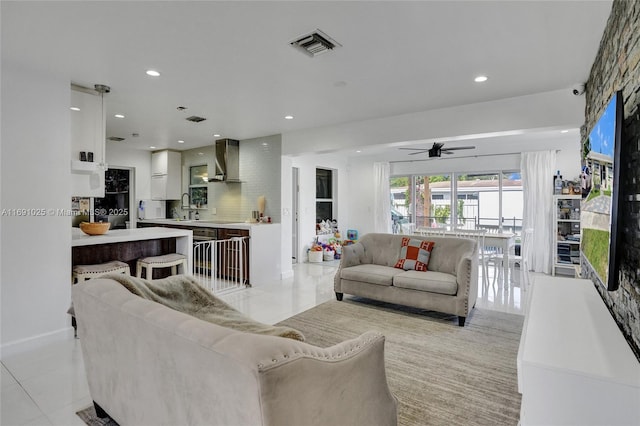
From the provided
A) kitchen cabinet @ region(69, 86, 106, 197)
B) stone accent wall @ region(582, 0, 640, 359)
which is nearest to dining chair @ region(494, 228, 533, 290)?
stone accent wall @ region(582, 0, 640, 359)

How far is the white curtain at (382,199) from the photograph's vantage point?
329 inches

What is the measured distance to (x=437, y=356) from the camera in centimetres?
294

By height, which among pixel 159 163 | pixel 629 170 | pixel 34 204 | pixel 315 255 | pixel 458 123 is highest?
pixel 458 123

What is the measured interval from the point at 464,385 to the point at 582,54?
276 centimetres

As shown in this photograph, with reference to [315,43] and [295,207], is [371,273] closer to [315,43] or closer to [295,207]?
[315,43]

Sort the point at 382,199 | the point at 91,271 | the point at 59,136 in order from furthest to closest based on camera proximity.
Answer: the point at 382,199 → the point at 91,271 → the point at 59,136

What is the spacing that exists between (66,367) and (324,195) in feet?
21.0

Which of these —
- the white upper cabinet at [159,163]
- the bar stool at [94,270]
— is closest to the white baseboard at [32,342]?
the bar stool at [94,270]

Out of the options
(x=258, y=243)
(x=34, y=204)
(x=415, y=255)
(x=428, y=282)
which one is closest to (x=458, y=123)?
(x=415, y=255)

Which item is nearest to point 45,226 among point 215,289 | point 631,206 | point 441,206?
point 215,289

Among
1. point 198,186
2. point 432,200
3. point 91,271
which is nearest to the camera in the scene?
point 91,271

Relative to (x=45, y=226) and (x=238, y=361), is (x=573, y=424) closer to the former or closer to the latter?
(x=238, y=361)

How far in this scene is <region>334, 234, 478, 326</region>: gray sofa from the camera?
3746 mm

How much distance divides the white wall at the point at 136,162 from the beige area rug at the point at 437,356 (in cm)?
527
